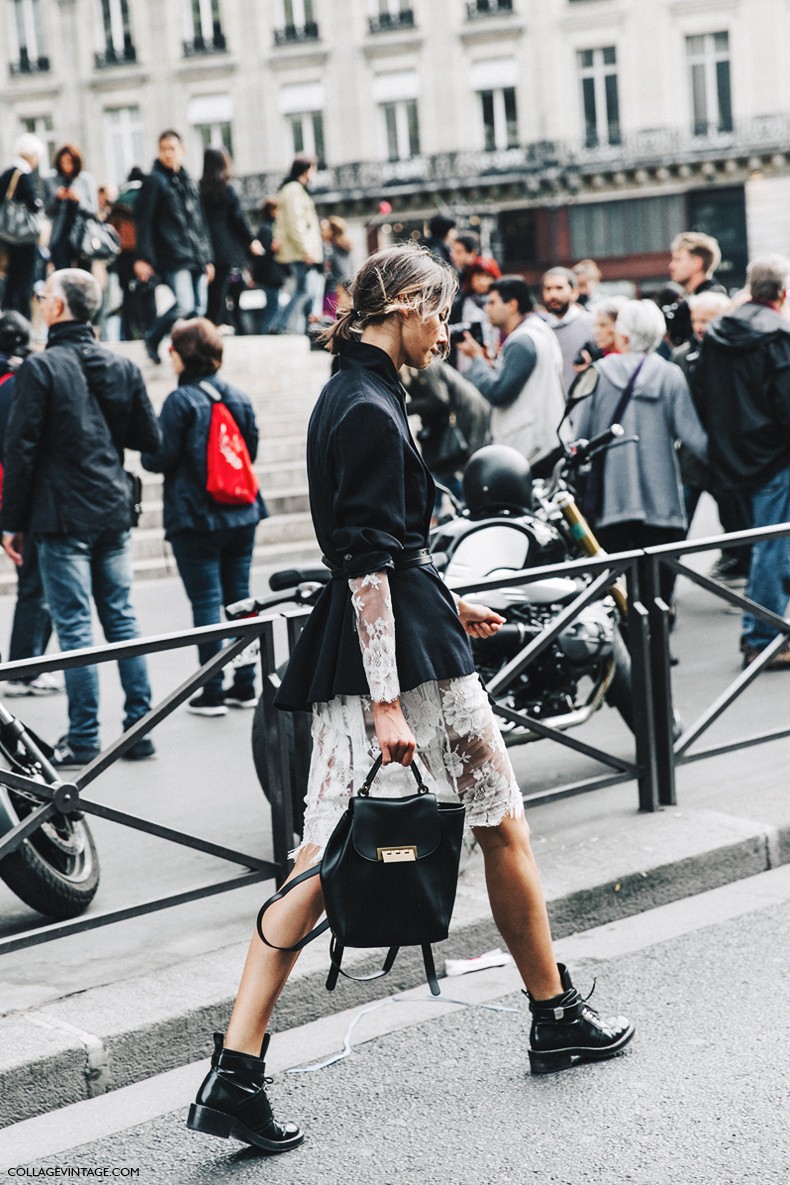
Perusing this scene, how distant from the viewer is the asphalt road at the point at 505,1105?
124 inches

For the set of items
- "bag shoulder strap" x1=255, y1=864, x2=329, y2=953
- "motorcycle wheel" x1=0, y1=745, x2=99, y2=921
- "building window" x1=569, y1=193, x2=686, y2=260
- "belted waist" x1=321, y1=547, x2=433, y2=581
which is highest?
"building window" x1=569, y1=193, x2=686, y2=260

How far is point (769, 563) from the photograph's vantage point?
7266 mm

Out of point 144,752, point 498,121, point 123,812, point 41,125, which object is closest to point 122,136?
point 41,125

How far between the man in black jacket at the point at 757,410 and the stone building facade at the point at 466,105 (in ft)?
127

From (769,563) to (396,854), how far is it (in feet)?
14.6

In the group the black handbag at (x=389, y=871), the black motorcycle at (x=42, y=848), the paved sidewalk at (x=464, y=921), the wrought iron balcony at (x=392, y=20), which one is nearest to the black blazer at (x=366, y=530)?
the black handbag at (x=389, y=871)

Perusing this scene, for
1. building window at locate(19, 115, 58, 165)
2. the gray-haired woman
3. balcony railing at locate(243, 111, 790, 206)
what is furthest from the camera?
building window at locate(19, 115, 58, 165)

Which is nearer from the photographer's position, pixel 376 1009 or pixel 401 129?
pixel 376 1009

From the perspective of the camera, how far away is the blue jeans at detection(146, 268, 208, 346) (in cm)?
1252

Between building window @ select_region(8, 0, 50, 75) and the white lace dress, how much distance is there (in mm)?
50237

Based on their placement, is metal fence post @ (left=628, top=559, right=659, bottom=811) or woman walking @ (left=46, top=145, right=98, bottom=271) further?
woman walking @ (left=46, top=145, right=98, bottom=271)

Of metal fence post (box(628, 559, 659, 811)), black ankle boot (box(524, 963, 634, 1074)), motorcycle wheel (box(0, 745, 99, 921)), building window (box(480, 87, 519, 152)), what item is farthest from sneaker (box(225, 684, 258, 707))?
building window (box(480, 87, 519, 152))

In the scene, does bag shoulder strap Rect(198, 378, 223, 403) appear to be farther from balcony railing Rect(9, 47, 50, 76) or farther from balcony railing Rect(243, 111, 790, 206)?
balcony railing Rect(9, 47, 50, 76)

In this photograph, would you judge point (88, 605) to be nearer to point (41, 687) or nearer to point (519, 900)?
point (41, 687)
